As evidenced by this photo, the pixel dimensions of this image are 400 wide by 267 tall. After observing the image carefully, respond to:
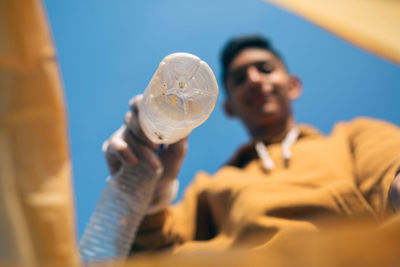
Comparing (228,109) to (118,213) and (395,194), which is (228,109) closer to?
(118,213)

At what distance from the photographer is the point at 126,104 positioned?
60 centimetres

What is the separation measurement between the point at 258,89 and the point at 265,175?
315 millimetres

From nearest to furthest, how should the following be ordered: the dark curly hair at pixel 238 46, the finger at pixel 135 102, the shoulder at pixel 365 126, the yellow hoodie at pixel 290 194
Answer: the finger at pixel 135 102
the yellow hoodie at pixel 290 194
the shoulder at pixel 365 126
the dark curly hair at pixel 238 46

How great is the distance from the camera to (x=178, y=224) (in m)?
0.94

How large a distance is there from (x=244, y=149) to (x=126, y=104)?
1.97 feet

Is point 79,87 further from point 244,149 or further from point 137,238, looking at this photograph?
point 244,149

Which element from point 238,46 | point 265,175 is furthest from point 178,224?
point 238,46

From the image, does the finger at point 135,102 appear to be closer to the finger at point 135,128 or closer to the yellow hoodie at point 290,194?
the finger at point 135,128

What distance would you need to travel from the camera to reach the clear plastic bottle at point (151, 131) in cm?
48

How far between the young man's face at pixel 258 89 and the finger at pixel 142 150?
1.90ft

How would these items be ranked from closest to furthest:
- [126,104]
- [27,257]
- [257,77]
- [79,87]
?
[27,257]
[126,104]
[79,87]
[257,77]

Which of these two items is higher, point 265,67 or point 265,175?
point 265,67

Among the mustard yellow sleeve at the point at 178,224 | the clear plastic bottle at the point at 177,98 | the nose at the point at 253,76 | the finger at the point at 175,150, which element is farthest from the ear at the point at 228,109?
the clear plastic bottle at the point at 177,98

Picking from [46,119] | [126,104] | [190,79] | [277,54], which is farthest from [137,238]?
[277,54]
